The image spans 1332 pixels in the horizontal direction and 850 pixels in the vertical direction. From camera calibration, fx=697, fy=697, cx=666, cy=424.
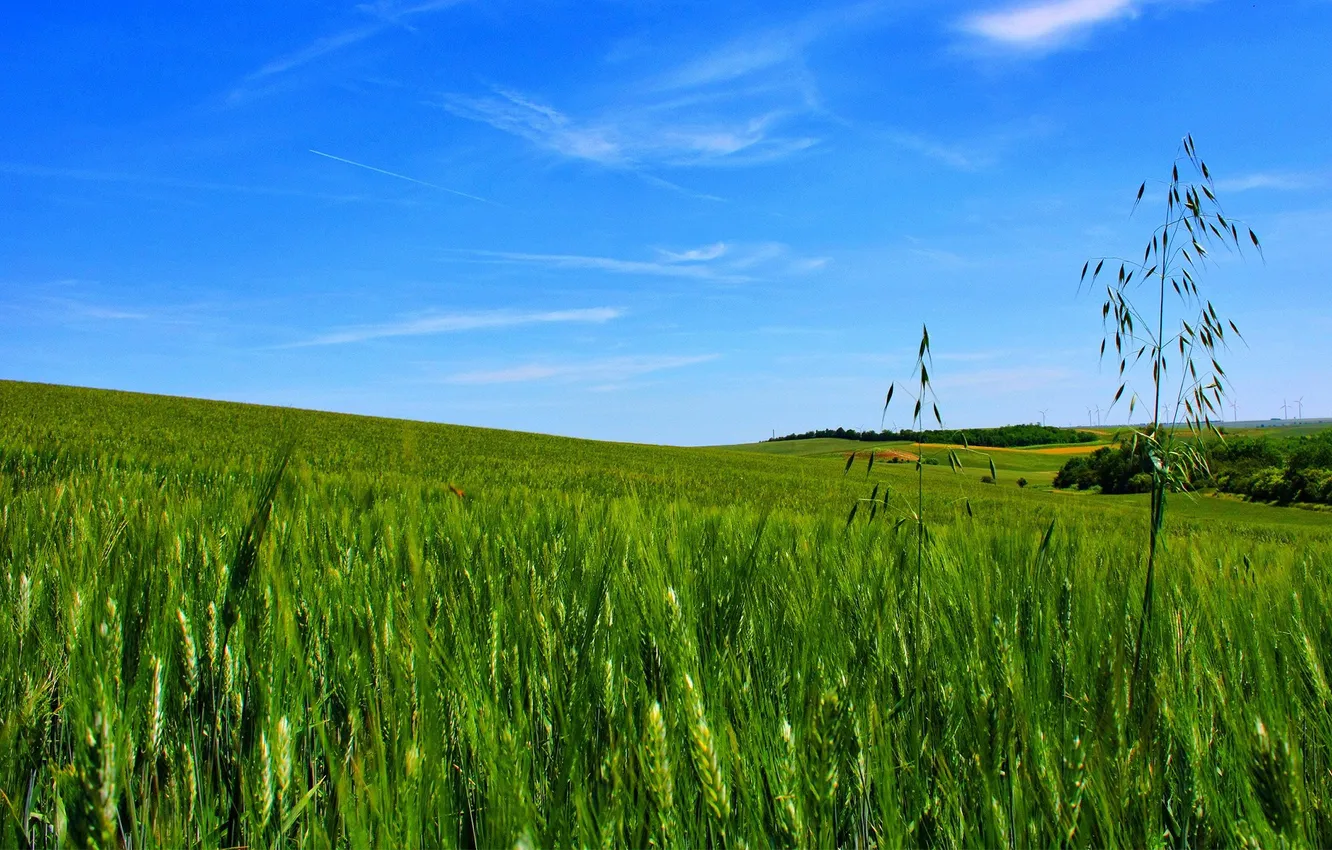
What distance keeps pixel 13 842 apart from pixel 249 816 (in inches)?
15.0

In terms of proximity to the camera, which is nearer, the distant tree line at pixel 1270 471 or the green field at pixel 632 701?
the green field at pixel 632 701

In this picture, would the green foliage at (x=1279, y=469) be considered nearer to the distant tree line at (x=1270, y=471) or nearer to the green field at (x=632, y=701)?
the distant tree line at (x=1270, y=471)

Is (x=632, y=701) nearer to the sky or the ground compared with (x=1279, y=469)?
nearer to the sky

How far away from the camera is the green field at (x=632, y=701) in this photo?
75 centimetres

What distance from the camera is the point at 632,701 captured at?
1153 millimetres

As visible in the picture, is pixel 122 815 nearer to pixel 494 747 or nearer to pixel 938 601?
pixel 494 747

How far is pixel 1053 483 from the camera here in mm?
38500

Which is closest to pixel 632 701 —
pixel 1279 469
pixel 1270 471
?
pixel 1270 471

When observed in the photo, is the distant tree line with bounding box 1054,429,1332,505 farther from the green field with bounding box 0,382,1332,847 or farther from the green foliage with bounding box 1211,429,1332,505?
the green field with bounding box 0,382,1332,847

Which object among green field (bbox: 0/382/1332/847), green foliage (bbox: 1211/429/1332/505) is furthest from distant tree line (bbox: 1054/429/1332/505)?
green field (bbox: 0/382/1332/847)

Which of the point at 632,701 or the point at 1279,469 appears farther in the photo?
the point at 1279,469

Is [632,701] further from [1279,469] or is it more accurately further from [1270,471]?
[1279,469]

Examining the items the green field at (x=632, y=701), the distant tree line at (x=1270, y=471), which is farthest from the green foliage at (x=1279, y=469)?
the green field at (x=632, y=701)

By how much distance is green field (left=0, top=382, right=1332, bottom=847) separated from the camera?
75 cm
